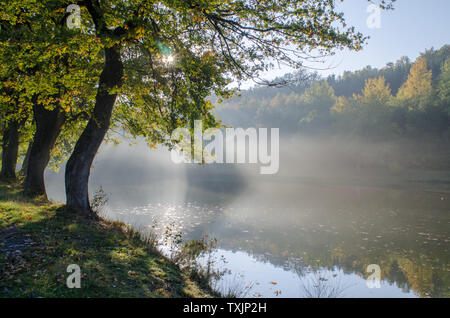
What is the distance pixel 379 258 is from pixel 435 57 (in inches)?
4500

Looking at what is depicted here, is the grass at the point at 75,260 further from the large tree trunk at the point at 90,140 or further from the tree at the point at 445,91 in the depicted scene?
the tree at the point at 445,91

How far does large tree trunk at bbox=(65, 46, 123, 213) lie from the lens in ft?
34.6

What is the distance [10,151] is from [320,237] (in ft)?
60.8

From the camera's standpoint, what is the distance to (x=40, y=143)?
1327cm

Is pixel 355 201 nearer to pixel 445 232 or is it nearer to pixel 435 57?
pixel 445 232

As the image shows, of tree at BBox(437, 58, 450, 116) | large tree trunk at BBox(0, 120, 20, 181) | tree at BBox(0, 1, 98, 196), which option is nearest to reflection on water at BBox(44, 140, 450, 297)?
large tree trunk at BBox(0, 120, 20, 181)

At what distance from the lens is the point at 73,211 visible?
10.5 metres

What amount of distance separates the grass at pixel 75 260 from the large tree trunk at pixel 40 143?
3086 mm

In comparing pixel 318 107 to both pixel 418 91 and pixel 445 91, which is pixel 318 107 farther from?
pixel 445 91

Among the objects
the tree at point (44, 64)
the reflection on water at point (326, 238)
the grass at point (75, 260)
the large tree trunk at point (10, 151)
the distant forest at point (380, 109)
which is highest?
the distant forest at point (380, 109)

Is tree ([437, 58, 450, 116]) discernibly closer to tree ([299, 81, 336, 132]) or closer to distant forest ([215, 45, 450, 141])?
distant forest ([215, 45, 450, 141])

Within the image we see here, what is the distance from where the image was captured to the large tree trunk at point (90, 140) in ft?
34.6

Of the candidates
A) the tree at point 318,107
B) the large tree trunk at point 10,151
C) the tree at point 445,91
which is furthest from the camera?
the tree at point 318,107

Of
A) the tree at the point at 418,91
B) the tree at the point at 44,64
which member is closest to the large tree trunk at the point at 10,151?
the tree at the point at 44,64
